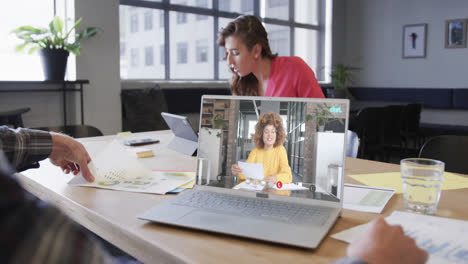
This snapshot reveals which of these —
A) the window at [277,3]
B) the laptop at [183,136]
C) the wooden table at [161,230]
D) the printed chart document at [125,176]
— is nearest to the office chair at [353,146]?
the wooden table at [161,230]

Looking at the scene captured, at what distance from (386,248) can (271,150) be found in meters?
0.44

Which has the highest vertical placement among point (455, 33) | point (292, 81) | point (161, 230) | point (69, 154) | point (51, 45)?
point (455, 33)

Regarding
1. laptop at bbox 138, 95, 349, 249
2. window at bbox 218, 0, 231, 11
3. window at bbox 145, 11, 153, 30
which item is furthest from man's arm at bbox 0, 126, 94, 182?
window at bbox 218, 0, 231, 11

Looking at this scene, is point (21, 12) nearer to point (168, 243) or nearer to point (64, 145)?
point (64, 145)

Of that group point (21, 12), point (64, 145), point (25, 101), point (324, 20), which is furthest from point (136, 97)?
point (324, 20)

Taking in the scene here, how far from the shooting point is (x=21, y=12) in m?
4.18

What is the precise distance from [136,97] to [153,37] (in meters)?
1.26

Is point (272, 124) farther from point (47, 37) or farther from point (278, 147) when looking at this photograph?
point (47, 37)

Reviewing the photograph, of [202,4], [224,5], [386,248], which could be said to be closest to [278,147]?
[386,248]

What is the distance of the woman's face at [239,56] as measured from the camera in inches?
90.0

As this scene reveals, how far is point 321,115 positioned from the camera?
959 millimetres

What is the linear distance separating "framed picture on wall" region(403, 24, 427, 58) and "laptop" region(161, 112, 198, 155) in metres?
6.37

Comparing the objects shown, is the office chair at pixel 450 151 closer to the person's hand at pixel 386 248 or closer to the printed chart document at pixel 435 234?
the printed chart document at pixel 435 234

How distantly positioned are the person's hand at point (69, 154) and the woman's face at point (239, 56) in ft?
4.15
